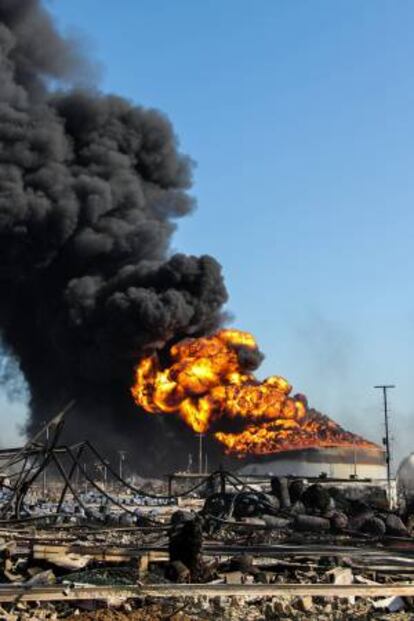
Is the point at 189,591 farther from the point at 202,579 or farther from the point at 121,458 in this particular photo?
the point at 121,458

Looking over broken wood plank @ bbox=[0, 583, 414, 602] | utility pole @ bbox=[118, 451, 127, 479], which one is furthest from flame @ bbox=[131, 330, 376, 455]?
broken wood plank @ bbox=[0, 583, 414, 602]

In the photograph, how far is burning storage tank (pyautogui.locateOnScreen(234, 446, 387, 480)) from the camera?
88312 mm

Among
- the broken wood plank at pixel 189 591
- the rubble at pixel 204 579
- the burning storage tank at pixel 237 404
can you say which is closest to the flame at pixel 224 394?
the burning storage tank at pixel 237 404

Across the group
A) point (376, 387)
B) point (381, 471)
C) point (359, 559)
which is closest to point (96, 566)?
point (359, 559)

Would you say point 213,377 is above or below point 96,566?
above

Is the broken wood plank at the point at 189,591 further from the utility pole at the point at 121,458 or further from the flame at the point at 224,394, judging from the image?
the utility pole at the point at 121,458

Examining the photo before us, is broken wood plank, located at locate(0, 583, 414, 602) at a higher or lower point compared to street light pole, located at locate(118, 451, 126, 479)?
lower

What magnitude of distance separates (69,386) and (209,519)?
6454 cm

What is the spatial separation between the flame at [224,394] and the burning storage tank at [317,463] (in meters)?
1.12

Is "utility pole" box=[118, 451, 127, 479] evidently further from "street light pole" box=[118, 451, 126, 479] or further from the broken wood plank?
the broken wood plank

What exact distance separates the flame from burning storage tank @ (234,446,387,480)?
1116 mm

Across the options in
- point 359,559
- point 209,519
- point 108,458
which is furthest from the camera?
point 108,458

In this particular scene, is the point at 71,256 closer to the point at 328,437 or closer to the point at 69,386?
the point at 69,386

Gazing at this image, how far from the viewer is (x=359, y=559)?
17125 mm
